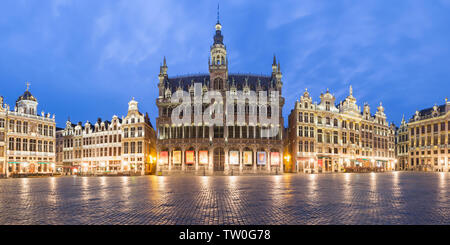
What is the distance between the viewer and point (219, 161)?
215ft

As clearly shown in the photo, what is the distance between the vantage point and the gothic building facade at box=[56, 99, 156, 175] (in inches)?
2950

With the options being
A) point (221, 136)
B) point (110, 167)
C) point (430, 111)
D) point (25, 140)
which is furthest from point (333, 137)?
point (25, 140)

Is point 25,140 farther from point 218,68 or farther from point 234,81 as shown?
point 234,81

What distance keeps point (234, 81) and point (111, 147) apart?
33.9 metres

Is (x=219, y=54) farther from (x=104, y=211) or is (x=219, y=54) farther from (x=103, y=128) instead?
(x=104, y=211)

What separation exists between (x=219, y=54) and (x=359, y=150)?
141 ft

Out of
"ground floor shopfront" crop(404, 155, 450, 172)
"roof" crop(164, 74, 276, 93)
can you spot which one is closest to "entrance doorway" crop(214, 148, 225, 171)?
"roof" crop(164, 74, 276, 93)

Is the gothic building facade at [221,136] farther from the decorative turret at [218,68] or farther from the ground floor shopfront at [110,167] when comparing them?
the ground floor shopfront at [110,167]

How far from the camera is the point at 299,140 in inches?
2869

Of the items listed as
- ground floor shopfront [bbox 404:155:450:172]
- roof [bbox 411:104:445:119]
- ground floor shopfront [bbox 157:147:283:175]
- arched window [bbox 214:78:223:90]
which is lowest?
ground floor shopfront [bbox 404:155:450:172]

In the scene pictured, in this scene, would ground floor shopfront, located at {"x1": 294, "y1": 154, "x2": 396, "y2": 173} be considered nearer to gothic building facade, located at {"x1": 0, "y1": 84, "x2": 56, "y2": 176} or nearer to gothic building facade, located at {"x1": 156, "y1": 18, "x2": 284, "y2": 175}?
gothic building facade, located at {"x1": 156, "y1": 18, "x2": 284, "y2": 175}

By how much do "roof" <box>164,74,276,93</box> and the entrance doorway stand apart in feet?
51.4

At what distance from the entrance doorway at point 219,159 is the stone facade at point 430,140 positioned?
59.2 metres

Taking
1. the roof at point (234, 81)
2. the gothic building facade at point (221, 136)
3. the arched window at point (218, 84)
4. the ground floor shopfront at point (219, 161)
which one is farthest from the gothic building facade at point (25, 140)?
the arched window at point (218, 84)
